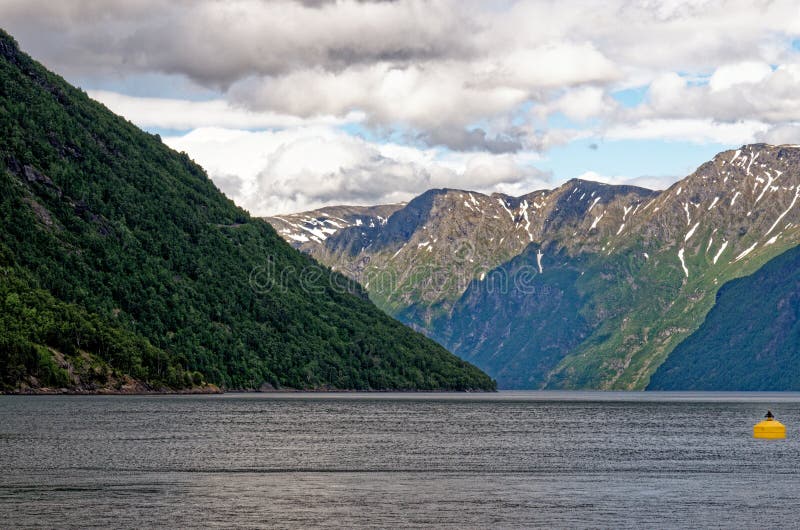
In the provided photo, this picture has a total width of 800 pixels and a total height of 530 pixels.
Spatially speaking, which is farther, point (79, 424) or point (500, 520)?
point (79, 424)

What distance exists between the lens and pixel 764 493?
90.4 m

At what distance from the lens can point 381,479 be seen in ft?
331

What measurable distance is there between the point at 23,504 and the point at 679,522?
1821 inches

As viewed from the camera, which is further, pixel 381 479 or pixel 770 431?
pixel 770 431

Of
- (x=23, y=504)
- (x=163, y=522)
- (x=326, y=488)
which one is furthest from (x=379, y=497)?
(x=23, y=504)

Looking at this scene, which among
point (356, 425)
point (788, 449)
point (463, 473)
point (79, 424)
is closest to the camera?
point (463, 473)

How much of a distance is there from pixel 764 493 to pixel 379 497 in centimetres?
3227

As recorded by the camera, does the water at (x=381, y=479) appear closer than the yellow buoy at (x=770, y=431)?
Yes

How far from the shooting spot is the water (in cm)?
7519

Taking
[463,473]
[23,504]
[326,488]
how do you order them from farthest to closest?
[463,473]
[326,488]
[23,504]

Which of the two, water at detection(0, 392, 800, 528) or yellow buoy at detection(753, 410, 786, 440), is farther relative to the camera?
yellow buoy at detection(753, 410, 786, 440)

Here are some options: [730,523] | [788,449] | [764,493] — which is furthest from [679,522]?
[788,449]

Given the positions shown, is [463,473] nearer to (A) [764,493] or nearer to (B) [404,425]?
(A) [764,493]

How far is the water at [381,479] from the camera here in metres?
75.2
